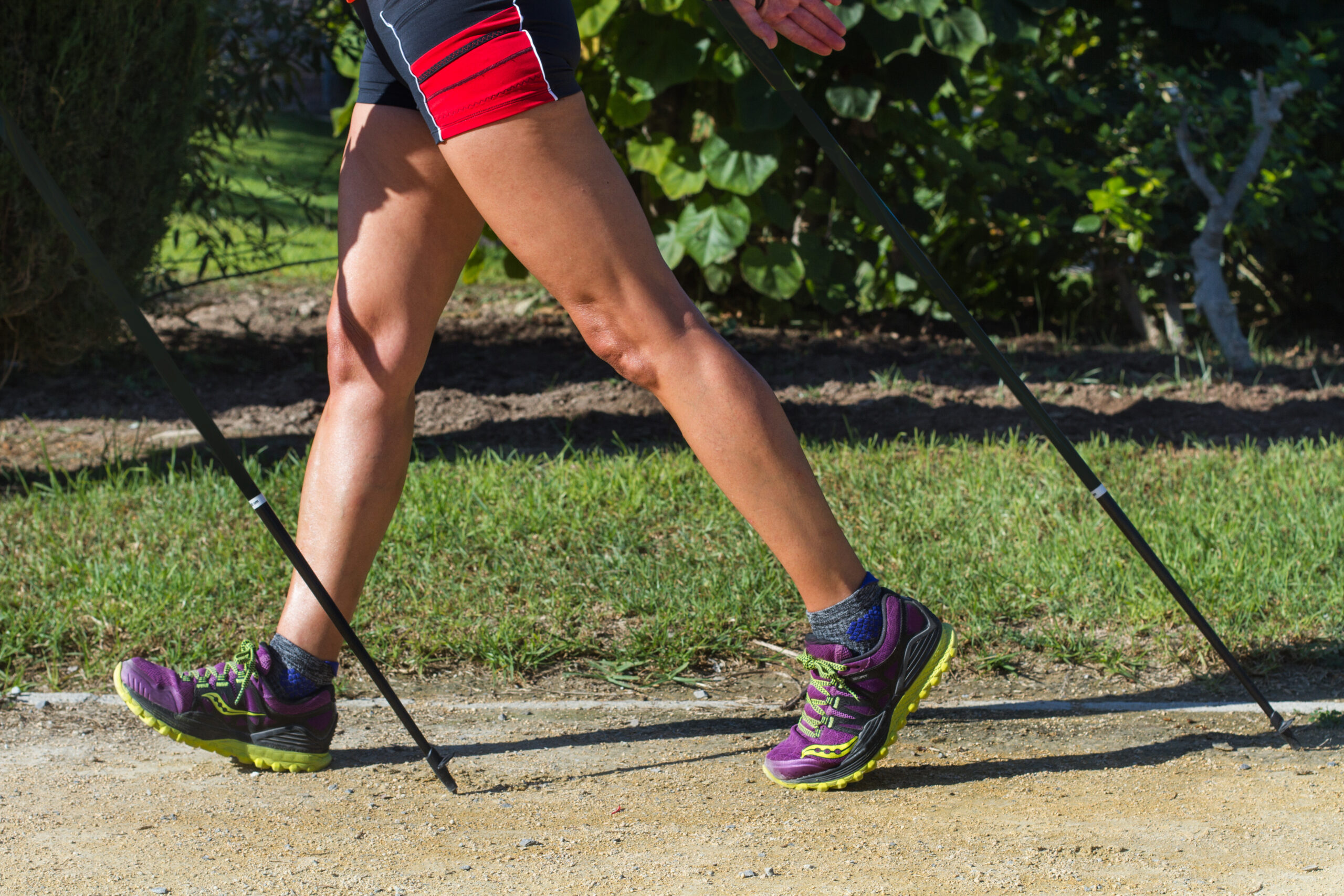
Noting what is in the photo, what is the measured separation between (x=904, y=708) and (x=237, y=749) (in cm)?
119

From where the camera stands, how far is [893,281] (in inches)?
247

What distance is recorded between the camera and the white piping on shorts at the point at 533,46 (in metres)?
1.91

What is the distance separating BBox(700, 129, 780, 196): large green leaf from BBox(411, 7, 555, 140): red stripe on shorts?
322 cm

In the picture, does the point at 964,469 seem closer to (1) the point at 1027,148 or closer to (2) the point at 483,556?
(2) the point at 483,556

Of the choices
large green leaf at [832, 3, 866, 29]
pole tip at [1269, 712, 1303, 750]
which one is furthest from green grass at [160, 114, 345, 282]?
pole tip at [1269, 712, 1303, 750]

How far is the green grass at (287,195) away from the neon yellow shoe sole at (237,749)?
2.90 m

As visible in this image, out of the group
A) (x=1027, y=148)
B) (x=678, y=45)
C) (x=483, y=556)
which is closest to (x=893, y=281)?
(x=1027, y=148)

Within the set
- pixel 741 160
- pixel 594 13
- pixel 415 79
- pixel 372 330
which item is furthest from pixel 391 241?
pixel 741 160

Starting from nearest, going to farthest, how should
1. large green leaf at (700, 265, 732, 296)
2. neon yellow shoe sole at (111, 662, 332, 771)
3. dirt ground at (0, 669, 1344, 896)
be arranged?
dirt ground at (0, 669, 1344, 896), neon yellow shoe sole at (111, 662, 332, 771), large green leaf at (700, 265, 732, 296)

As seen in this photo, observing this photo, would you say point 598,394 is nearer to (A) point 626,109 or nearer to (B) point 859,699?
(A) point 626,109

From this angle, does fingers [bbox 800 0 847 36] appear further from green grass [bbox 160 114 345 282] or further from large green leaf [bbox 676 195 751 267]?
green grass [bbox 160 114 345 282]

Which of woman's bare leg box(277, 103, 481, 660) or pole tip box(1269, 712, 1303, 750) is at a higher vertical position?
woman's bare leg box(277, 103, 481, 660)

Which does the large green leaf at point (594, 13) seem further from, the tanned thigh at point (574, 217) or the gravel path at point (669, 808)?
the gravel path at point (669, 808)

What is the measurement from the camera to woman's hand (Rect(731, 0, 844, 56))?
2072 millimetres
